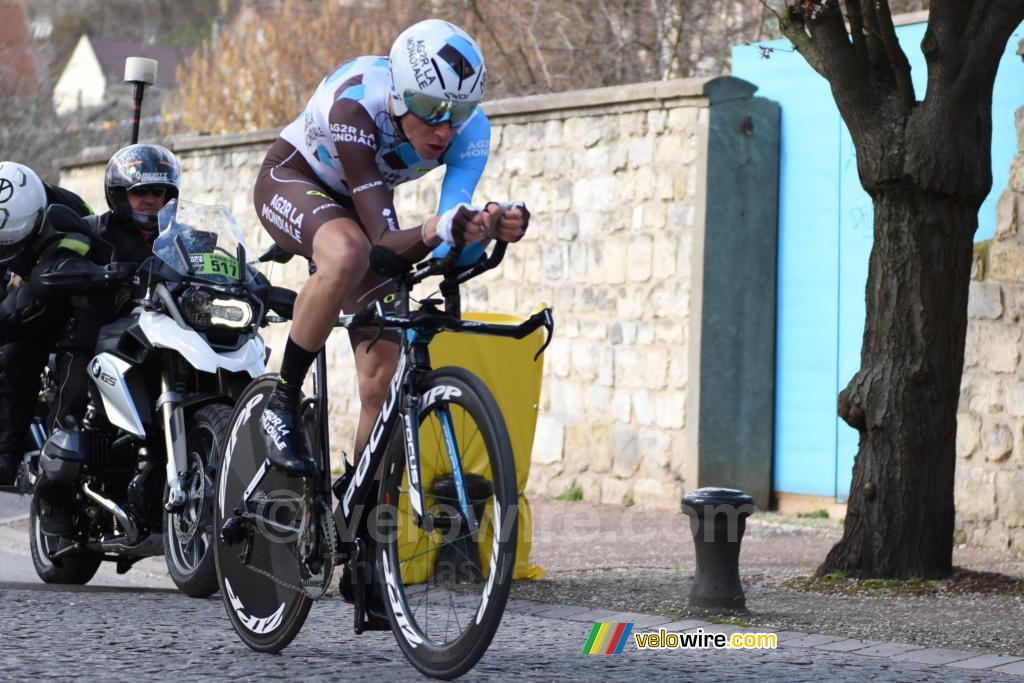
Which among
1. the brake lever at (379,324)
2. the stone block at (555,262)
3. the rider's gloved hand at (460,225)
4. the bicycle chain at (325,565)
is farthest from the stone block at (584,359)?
the rider's gloved hand at (460,225)

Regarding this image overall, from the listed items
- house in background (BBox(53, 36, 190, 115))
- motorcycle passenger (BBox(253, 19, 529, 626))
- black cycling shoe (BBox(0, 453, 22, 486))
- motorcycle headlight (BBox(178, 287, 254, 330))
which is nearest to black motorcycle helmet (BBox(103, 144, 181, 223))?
motorcycle headlight (BBox(178, 287, 254, 330))

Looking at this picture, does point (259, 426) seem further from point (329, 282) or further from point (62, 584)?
point (62, 584)

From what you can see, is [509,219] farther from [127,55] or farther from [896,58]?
[127,55]

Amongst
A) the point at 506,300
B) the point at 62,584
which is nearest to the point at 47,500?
the point at 62,584

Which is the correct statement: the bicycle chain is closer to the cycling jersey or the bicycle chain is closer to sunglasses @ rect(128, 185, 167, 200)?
the cycling jersey

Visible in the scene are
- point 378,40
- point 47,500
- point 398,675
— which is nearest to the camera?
point 398,675

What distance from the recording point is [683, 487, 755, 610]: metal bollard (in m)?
6.80

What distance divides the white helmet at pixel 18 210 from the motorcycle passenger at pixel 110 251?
0.25 m

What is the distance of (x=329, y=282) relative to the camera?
202 inches

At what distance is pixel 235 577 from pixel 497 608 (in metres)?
1.48

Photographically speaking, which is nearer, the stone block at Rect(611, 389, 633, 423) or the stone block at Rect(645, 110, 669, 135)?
the stone block at Rect(645, 110, 669, 135)

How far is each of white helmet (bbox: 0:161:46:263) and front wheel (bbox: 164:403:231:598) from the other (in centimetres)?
127

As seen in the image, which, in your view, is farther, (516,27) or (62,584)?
(516,27)

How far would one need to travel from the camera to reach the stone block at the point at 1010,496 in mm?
9422
